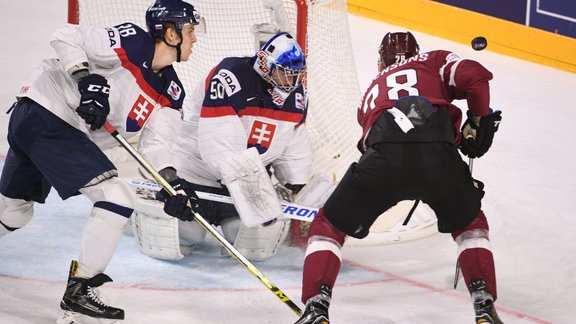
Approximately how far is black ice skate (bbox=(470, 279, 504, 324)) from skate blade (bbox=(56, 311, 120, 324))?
3.92ft

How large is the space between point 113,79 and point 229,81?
573 millimetres

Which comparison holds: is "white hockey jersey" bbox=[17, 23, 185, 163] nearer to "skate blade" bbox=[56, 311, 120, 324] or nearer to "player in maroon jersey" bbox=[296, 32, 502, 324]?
"skate blade" bbox=[56, 311, 120, 324]

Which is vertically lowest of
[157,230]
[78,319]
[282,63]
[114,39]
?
[157,230]

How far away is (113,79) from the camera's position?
4.01 m

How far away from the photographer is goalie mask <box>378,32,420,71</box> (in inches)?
161

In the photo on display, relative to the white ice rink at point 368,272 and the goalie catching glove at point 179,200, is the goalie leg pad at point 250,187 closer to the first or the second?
the white ice rink at point 368,272

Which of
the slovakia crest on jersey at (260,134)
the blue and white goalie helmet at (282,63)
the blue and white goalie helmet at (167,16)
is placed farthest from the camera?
the slovakia crest on jersey at (260,134)

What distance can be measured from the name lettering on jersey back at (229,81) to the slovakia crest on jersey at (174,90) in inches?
10.9

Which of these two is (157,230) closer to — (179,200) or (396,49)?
(179,200)

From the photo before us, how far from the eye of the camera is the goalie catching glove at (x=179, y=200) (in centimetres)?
391

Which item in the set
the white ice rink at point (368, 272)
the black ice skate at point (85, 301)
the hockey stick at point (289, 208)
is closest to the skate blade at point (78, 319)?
the black ice skate at point (85, 301)

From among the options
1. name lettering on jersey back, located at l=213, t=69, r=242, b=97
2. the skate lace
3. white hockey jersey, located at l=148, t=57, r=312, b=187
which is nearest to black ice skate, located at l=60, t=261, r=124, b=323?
the skate lace

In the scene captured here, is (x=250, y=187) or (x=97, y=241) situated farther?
(x=250, y=187)

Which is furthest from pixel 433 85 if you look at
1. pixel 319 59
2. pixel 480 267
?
pixel 319 59
